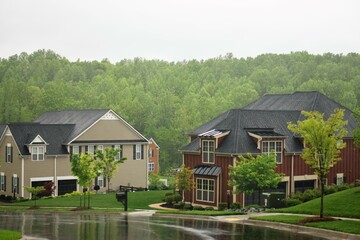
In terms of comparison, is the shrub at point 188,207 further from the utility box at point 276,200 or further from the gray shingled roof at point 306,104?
the gray shingled roof at point 306,104

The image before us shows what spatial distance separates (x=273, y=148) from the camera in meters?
58.9

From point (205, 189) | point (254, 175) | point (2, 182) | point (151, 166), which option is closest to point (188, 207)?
point (205, 189)

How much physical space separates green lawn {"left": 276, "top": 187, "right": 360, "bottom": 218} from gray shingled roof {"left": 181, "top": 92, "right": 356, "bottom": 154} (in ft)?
37.8

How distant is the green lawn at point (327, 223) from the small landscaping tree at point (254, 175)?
9350mm

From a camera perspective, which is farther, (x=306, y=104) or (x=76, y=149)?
(x=76, y=149)

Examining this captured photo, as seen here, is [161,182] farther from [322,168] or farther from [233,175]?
[322,168]

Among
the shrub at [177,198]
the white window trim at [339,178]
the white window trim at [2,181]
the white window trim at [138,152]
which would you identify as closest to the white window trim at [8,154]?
the white window trim at [2,181]

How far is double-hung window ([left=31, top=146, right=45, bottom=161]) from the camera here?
71438 mm

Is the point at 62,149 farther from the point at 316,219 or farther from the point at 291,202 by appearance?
the point at 316,219

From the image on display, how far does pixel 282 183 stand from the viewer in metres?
60.2

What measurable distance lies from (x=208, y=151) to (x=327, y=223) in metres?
22.2

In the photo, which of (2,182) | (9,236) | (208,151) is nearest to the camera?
(9,236)

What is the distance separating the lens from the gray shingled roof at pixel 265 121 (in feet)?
191

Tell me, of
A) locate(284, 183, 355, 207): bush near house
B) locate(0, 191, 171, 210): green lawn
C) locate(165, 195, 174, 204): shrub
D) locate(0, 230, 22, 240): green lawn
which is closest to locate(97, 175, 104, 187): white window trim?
locate(0, 191, 171, 210): green lawn
